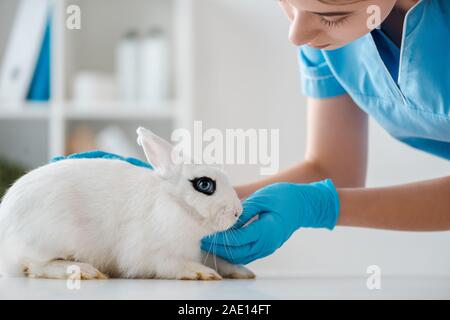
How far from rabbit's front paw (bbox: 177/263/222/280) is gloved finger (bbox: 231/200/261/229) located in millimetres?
121

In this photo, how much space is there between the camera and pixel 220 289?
91 cm

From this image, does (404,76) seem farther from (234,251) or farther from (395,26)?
(234,251)

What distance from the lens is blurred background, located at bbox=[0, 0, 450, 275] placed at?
2680 mm

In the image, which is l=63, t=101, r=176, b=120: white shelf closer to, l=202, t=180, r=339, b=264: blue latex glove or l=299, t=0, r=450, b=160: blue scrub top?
l=299, t=0, r=450, b=160: blue scrub top

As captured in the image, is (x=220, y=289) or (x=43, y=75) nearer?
(x=220, y=289)

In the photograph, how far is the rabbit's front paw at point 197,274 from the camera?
3.45 feet

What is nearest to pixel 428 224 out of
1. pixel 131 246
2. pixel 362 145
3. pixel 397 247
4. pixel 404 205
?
pixel 404 205

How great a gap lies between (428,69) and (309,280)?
1.61 feet

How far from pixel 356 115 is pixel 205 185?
0.64 meters

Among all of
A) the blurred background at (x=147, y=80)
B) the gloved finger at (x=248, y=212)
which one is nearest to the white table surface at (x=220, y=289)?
the gloved finger at (x=248, y=212)
